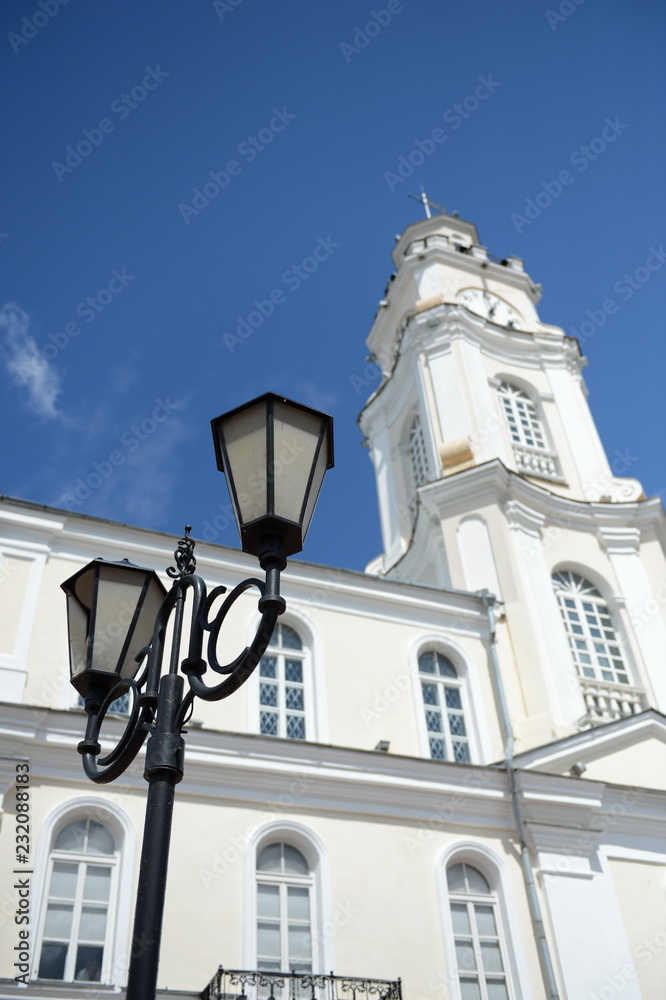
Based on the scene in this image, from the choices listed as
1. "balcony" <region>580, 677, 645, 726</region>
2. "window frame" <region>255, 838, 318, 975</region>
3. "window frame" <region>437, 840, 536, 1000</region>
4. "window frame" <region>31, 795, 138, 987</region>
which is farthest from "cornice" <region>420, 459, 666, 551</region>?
"window frame" <region>31, 795, 138, 987</region>

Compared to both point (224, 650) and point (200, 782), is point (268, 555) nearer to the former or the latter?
point (200, 782)

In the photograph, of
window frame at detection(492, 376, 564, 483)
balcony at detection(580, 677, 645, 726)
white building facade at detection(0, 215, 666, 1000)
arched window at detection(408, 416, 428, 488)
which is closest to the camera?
white building facade at detection(0, 215, 666, 1000)

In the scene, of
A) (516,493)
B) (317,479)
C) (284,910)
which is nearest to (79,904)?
(284,910)

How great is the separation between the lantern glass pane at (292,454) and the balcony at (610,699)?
11.9 meters

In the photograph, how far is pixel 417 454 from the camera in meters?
22.1

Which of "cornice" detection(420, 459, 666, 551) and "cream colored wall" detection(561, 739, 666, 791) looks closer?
"cream colored wall" detection(561, 739, 666, 791)

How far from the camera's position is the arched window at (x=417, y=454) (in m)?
21.4

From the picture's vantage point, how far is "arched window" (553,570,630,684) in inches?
658

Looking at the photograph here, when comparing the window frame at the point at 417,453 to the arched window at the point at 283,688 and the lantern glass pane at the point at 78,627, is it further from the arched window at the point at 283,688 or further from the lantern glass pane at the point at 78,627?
the lantern glass pane at the point at 78,627

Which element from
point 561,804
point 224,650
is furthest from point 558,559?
point 224,650

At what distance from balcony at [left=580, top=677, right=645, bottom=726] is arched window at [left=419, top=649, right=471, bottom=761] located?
2.35 m

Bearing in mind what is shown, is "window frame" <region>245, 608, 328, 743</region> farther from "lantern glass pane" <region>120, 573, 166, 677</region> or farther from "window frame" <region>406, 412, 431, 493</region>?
"lantern glass pane" <region>120, 573, 166, 677</region>

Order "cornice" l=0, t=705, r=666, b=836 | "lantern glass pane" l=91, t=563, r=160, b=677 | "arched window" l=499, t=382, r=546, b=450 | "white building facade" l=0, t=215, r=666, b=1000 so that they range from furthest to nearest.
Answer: "arched window" l=499, t=382, r=546, b=450
"cornice" l=0, t=705, r=666, b=836
"white building facade" l=0, t=215, r=666, b=1000
"lantern glass pane" l=91, t=563, r=160, b=677

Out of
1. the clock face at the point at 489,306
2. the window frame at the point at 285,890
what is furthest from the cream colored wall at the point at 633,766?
the clock face at the point at 489,306
